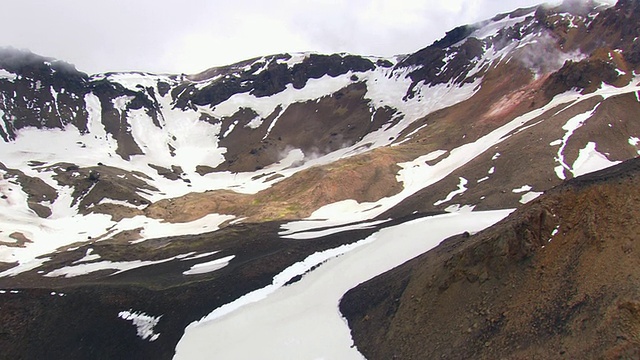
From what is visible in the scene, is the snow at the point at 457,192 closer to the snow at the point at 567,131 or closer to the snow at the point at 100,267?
the snow at the point at 567,131

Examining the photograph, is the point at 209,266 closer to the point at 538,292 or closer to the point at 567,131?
the point at 538,292

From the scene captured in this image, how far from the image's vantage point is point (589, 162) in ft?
182

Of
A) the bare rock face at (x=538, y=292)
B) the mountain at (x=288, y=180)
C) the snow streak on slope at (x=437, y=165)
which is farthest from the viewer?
the snow streak on slope at (x=437, y=165)

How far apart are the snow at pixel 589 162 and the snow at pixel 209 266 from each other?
44.3 meters

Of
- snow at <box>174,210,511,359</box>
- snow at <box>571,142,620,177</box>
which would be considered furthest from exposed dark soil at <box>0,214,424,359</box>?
snow at <box>571,142,620,177</box>

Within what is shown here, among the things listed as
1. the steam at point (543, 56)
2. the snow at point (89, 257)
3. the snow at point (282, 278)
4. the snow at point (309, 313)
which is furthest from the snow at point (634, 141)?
the snow at point (89, 257)

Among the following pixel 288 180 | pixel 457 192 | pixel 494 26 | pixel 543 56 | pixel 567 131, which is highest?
pixel 494 26

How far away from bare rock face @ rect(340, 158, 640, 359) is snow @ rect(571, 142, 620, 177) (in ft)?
125

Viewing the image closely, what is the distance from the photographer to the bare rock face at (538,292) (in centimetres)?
1334

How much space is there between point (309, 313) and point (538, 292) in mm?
13635

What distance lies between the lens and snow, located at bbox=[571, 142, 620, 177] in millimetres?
53719

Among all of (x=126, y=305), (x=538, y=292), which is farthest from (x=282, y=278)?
(x=538, y=292)

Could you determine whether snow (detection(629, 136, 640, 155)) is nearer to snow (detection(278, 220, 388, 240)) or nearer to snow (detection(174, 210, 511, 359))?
snow (detection(174, 210, 511, 359))

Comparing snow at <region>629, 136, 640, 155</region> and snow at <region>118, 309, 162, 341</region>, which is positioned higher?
snow at <region>118, 309, 162, 341</region>
